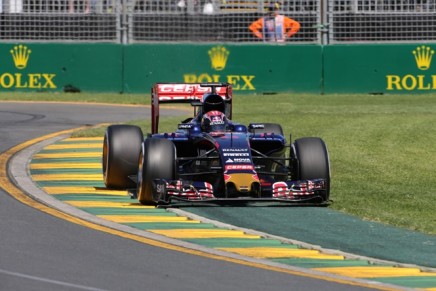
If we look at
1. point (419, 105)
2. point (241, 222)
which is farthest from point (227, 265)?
point (419, 105)

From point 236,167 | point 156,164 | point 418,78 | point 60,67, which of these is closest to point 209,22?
point 60,67

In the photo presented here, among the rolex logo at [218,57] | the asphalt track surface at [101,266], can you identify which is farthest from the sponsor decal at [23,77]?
the asphalt track surface at [101,266]

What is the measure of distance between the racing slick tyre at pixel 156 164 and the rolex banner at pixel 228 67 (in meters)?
17.3

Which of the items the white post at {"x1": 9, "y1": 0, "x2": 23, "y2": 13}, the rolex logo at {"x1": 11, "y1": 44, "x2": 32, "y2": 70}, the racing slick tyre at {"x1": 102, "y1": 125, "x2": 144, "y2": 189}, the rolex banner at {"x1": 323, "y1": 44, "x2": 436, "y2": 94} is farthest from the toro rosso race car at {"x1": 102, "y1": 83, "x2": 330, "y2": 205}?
the white post at {"x1": 9, "y1": 0, "x2": 23, "y2": 13}

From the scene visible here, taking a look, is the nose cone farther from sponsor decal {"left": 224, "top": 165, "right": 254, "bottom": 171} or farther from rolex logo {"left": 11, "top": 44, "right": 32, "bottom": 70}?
rolex logo {"left": 11, "top": 44, "right": 32, "bottom": 70}

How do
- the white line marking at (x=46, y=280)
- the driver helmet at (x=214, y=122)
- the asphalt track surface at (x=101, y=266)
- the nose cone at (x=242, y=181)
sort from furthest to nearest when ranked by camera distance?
the driver helmet at (x=214, y=122) → the nose cone at (x=242, y=181) → the asphalt track surface at (x=101, y=266) → the white line marking at (x=46, y=280)

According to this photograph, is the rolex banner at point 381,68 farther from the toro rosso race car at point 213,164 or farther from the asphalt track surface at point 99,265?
the asphalt track surface at point 99,265

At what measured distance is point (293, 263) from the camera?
11.1 meters

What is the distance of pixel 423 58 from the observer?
31703 millimetres

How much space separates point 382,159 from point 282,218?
19.5 feet

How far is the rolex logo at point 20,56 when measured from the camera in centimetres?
3169

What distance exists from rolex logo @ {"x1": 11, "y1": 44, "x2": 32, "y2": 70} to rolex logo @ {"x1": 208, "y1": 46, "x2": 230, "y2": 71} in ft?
14.0

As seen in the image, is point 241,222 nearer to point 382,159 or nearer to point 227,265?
point 227,265

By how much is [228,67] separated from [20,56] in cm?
488
